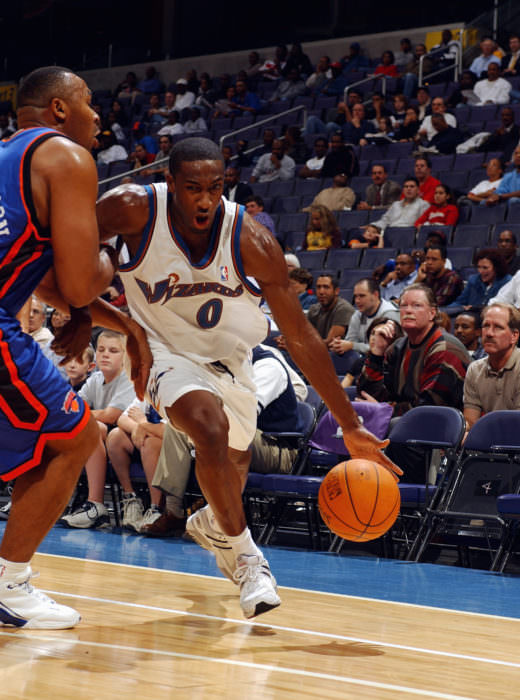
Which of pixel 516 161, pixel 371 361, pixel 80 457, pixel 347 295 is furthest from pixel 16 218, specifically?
pixel 516 161

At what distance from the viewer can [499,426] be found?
17.4ft

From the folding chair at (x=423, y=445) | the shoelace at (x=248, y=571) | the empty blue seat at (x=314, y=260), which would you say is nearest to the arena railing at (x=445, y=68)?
the empty blue seat at (x=314, y=260)

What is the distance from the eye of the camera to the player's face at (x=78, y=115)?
113 inches

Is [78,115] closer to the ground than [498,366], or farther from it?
farther from it

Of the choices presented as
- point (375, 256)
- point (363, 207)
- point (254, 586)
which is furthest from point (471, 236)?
point (254, 586)

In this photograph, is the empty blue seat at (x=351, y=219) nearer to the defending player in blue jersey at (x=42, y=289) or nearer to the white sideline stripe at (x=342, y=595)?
the white sideline stripe at (x=342, y=595)

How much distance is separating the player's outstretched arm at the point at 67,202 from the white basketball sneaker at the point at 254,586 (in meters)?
1.15

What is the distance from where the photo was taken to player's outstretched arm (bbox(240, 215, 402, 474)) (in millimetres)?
3316

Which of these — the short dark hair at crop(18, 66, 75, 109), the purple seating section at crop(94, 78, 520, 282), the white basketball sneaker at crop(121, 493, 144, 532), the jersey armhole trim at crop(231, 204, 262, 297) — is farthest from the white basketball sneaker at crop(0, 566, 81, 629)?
the purple seating section at crop(94, 78, 520, 282)

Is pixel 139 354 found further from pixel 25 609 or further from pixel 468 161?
pixel 468 161

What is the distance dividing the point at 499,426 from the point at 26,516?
320cm

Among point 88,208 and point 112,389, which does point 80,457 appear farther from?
point 112,389

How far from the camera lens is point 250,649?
272cm

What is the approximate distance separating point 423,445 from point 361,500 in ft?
6.25
